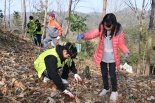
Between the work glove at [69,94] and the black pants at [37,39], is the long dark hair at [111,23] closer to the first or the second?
the work glove at [69,94]

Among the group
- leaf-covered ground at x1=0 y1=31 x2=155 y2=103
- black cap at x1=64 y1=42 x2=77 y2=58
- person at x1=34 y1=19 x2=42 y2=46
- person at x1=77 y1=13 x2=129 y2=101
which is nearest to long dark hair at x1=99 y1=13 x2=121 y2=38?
person at x1=77 y1=13 x2=129 y2=101

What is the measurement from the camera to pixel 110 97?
6.33m

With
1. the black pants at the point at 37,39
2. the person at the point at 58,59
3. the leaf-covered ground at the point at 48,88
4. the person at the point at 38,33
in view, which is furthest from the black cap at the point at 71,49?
the black pants at the point at 37,39

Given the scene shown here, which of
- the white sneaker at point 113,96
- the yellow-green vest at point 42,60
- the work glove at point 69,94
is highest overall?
the yellow-green vest at point 42,60

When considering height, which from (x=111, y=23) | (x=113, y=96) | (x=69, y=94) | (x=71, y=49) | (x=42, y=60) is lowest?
(x=113, y=96)

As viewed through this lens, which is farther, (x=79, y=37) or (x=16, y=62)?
(x=16, y=62)

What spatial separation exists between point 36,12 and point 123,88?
42717 millimetres

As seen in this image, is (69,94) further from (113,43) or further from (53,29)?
(53,29)

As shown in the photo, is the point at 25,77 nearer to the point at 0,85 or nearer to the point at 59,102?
the point at 0,85

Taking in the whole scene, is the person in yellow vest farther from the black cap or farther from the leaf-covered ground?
the black cap

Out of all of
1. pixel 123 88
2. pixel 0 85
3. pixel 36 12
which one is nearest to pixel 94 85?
pixel 123 88

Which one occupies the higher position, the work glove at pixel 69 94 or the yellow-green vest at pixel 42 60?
the yellow-green vest at pixel 42 60

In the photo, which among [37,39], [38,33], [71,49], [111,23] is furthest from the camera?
[37,39]

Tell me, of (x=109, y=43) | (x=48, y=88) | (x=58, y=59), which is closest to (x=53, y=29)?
(x=48, y=88)
